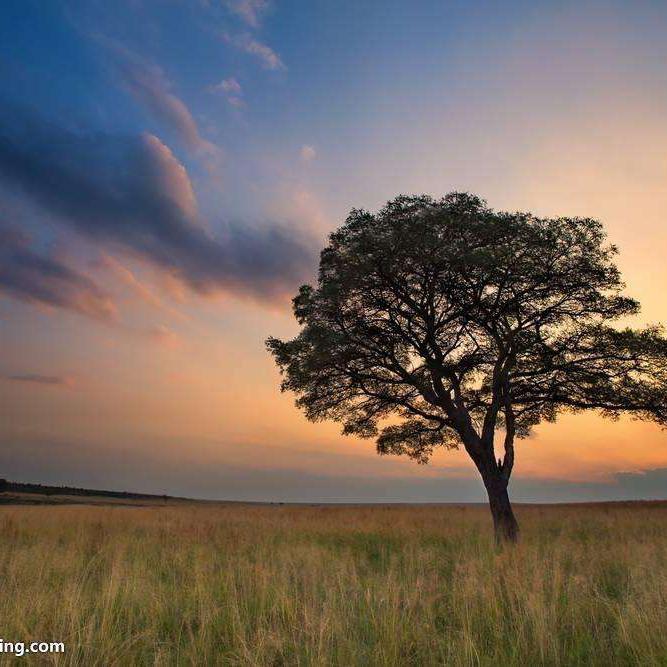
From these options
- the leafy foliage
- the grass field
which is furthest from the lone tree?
the grass field

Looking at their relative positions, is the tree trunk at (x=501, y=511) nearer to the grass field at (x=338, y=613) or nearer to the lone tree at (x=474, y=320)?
the lone tree at (x=474, y=320)

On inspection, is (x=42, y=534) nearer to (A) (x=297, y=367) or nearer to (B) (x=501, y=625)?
(A) (x=297, y=367)

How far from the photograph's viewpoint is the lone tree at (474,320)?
20.2 m

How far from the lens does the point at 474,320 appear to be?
21531mm

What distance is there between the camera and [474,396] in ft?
78.2

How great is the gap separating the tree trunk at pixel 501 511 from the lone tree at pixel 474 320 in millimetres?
49

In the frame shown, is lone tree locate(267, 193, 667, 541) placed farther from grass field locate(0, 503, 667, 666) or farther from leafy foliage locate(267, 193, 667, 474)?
grass field locate(0, 503, 667, 666)

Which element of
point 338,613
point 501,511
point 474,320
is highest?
point 474,320

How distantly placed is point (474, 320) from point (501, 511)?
6.91 meters

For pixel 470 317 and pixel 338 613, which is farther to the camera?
pixel 470 317

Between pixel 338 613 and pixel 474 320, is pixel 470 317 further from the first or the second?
pixel 338 613

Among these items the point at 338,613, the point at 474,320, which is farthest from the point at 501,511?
the point at 338,613

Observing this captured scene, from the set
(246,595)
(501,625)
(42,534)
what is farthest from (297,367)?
(501,625)

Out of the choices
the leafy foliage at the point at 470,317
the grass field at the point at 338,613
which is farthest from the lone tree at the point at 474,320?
the grass field at the point at 338,613
